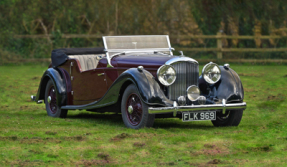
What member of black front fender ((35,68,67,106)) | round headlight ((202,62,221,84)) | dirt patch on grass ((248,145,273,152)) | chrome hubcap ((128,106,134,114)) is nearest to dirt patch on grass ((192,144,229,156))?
dirt patch on grass ((248,145,273,152))

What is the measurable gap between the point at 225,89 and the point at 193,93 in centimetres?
52

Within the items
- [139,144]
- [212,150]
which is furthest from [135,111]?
[212,150]

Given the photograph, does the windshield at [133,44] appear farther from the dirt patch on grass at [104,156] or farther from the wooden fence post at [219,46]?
the wooden fence post at [219,46]

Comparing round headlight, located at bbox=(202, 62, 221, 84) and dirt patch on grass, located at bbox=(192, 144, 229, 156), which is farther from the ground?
round headlight, located at bbox=(202, 62, 221, 84)

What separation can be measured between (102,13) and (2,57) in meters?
5.03

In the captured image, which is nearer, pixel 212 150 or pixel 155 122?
pixel 212 150

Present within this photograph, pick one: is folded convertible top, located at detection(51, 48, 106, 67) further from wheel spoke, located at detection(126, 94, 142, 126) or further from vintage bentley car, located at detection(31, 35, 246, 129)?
wheel spoke, located at detection(126, 94, 142, 126)

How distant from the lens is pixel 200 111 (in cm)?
646

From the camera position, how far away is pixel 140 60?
23.3ft

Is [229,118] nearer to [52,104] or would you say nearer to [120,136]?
[120,136]

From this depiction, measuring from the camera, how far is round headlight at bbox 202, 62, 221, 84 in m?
6.93

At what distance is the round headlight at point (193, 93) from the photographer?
21.8 feet

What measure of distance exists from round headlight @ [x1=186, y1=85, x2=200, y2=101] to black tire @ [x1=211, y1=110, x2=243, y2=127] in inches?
26.1

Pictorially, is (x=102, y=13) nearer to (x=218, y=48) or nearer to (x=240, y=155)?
(x=218, y=48)
